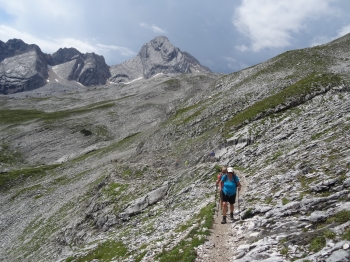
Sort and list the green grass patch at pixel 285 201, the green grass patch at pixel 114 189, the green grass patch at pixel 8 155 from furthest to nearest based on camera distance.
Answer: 1. the green grass patch at pixel 8 155
2. the green grass patch at pixel 114 189
3. the green grass patch at pixel 285 201

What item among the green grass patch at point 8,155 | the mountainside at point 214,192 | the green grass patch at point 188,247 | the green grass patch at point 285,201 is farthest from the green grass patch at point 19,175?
the green grass patch at point 285,201

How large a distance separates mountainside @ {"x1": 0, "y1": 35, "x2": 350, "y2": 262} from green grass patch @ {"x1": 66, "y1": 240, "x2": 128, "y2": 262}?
0.53ft

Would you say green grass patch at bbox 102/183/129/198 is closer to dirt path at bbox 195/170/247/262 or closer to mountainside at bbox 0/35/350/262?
mountainside at bbox 0/35/350/262

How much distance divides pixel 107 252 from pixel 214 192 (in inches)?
424

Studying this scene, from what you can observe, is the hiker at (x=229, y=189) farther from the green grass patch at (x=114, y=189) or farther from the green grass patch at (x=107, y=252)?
the green grass patch at (x=114, y=189)

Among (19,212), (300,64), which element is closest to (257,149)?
(19,212)

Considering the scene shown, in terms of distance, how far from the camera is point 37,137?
114m

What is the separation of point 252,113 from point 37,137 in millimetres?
99561

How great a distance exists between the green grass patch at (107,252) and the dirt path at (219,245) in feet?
25.4

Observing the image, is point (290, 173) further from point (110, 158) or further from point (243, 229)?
point (110, 158)

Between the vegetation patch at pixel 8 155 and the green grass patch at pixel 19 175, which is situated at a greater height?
the vegetation patch at pixel 8 155

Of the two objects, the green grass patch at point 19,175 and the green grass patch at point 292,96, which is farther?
the green grass patch at point 19,175

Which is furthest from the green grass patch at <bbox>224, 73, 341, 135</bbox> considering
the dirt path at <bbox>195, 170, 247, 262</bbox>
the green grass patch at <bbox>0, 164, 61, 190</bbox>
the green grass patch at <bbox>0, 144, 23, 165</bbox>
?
the green grass patch at <bbox>0, 144, 23, 165</bbox>

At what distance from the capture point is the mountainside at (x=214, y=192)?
13915mm
